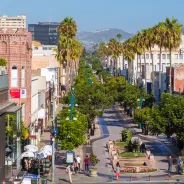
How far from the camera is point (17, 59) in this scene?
2422 inches

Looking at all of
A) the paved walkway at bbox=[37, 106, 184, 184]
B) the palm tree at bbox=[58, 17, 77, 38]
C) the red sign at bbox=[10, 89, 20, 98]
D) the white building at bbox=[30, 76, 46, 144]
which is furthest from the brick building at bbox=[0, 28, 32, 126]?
the palm tree at bbox=[58, 17, 77, 38]

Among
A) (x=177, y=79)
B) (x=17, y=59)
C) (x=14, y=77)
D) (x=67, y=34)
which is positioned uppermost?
(x=67, y=34)

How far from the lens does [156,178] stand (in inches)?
1986

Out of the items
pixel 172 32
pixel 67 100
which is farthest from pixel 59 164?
pixel 172 32

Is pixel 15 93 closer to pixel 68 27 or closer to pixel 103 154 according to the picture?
pixel 103 154

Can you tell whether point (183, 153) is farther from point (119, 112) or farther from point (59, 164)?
point (119, 112)

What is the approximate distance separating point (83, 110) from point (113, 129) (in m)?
9.86

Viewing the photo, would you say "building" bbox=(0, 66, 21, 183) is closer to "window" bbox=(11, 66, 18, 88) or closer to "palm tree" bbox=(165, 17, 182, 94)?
"window" bbox=(11, 66, 18, 88)

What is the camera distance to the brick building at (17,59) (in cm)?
6084

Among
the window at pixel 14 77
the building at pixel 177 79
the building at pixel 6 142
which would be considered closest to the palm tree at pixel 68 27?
the building at pixel 177 79

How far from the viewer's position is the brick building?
60844 millimetres

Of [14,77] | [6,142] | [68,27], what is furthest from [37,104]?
[6,142]

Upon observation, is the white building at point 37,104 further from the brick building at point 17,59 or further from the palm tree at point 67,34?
the palm tree at point 67,34

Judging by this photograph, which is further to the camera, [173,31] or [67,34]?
[67,34]
